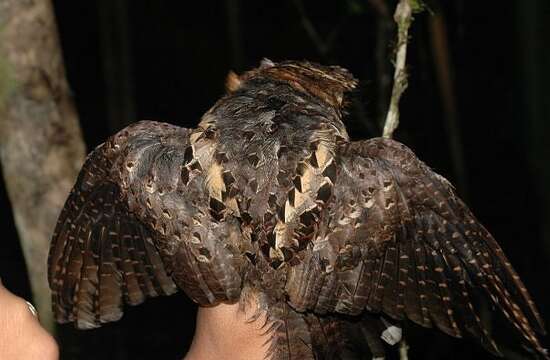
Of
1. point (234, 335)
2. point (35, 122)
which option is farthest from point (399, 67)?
point (35, 122)

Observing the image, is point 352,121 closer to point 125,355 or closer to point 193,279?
point 193,279

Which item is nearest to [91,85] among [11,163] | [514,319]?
[11,163]

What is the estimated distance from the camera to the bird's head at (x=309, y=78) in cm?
350

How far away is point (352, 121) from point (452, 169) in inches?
107

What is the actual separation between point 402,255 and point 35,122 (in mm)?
1607

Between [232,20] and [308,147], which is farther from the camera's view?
[232,20]

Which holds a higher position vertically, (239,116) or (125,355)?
(239,116)

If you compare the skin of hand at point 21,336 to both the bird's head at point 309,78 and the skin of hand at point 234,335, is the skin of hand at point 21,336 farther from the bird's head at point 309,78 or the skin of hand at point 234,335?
the bird's head at point 309,78

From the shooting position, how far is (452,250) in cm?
328

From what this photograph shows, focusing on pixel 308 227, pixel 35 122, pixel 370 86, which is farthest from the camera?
pixel 370 86

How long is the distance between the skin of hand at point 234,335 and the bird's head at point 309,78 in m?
0.79

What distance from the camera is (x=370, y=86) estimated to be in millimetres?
5344

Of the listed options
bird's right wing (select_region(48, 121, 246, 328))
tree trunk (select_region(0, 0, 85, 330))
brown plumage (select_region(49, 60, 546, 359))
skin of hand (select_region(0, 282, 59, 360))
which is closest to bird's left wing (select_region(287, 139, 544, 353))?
brown plumage (select_region(49, 60, 546, 359))

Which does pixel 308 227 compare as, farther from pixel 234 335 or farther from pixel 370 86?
pixel 370 86
